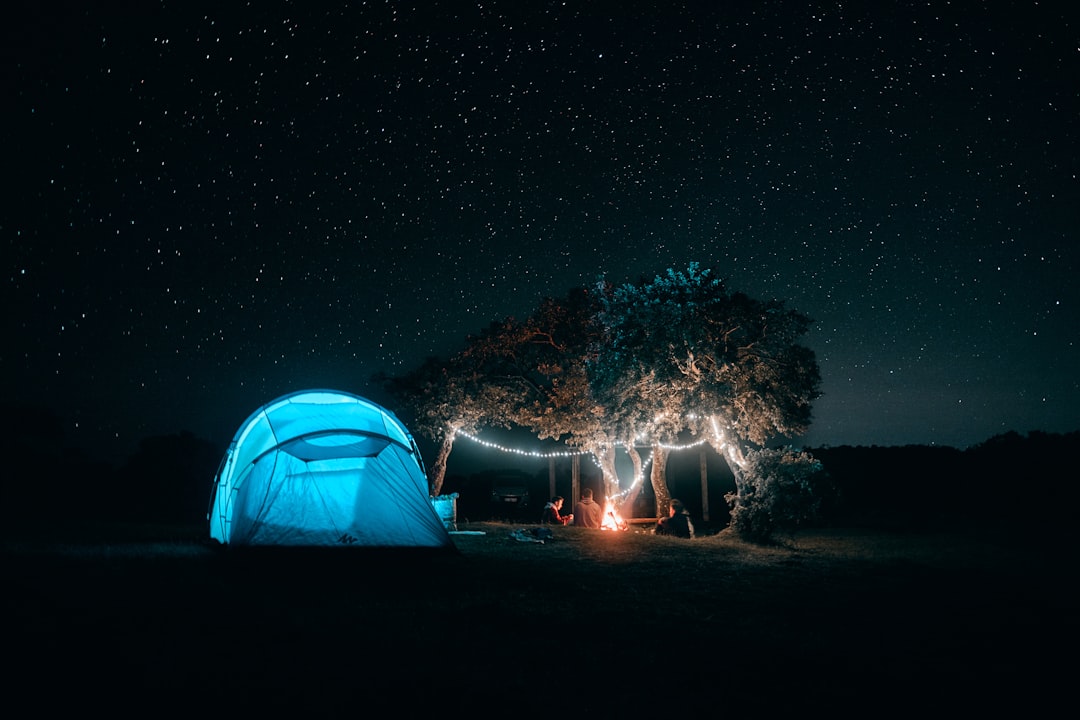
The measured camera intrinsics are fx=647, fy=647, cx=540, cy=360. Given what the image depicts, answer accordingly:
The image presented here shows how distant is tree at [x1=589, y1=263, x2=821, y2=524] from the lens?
47.7ft

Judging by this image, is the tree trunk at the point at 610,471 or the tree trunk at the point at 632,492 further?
the tree trunk at the point at 632,492

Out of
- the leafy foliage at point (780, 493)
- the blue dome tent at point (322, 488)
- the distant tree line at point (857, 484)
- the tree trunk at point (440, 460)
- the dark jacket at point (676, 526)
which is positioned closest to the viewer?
the blue dome tent at point (322, 488)

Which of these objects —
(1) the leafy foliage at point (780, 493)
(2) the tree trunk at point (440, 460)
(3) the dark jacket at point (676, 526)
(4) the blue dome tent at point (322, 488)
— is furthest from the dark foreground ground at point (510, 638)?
(2) the tree trunk at point (440, 460)

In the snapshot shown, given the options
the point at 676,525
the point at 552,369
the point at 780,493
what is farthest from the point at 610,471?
the point at 780,493

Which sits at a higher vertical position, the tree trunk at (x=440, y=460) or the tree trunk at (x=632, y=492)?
the tree trunk at (x=440, y=460)

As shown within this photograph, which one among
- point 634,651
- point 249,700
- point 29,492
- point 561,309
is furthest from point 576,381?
point 29,492

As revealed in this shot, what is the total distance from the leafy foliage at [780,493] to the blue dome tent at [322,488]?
7454 mm

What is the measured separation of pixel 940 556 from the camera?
12.3 m

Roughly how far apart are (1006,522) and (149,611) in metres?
23.4

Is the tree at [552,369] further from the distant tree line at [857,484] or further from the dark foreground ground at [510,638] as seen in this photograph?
the dark foreground ground at [510,638]

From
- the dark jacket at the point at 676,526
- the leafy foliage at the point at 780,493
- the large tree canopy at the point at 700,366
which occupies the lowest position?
the dark jacket at the point at 676,526

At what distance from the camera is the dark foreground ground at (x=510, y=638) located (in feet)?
12.9

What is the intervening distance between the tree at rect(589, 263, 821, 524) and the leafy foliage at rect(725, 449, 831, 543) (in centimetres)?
73

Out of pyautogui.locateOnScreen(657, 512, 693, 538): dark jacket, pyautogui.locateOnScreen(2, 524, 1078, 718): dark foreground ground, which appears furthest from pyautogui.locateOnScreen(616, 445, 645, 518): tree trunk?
pyautogui.locateOnScreen(2, 524, 1078, 718): dark foreground ground
